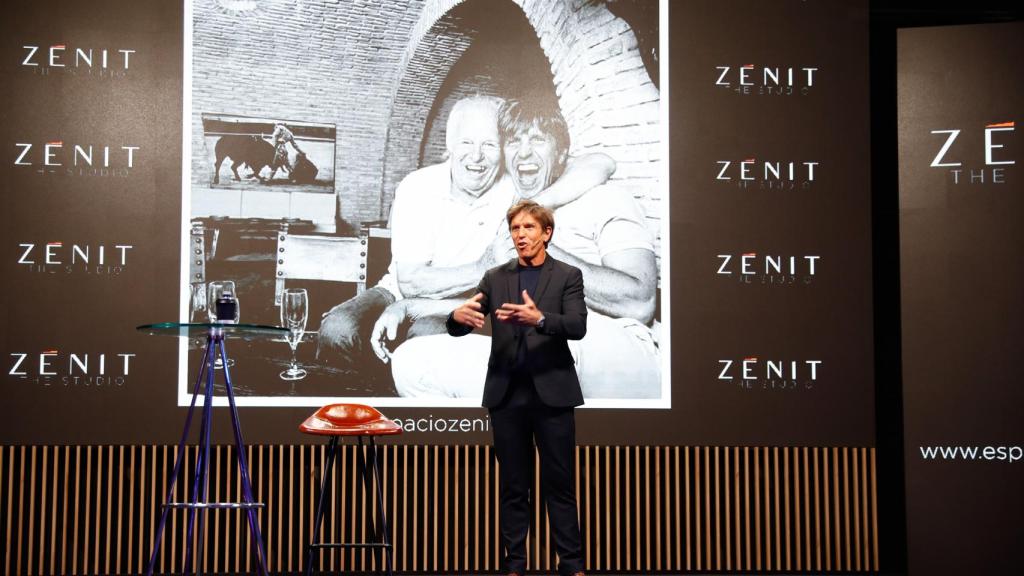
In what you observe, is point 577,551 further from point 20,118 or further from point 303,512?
point 20,118

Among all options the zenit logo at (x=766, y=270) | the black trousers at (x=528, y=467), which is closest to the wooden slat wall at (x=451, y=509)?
the zenit logo at (x=766, y=270)

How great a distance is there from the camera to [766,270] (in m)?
5.47

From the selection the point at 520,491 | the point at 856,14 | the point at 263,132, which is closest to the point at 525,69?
the point at 263,132

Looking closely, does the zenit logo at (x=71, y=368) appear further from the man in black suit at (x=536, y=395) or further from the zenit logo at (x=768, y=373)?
the zenit logo at (x=768, y=373)

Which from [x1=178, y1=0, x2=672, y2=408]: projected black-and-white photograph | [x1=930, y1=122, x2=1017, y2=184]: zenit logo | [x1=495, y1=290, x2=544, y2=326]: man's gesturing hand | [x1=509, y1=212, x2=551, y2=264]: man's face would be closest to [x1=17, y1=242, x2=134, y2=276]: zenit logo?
[x1=178, y1=0, x2=672, y2=408]: projected black-and-white photograph

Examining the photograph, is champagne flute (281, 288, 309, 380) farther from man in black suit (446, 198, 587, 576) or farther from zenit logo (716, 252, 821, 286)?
zenit logo (716, 252, 821, 286)

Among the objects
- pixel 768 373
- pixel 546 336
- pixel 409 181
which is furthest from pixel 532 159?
pixel 768 373

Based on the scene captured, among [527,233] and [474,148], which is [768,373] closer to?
[527,233]

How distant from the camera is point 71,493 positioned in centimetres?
525

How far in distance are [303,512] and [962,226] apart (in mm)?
4049

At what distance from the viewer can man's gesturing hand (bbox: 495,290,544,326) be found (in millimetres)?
3934

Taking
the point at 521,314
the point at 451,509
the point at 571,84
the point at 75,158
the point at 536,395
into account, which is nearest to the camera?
the point at 521,314

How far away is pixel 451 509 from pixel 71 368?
226 cm

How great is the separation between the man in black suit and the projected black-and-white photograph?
105 centimetres
